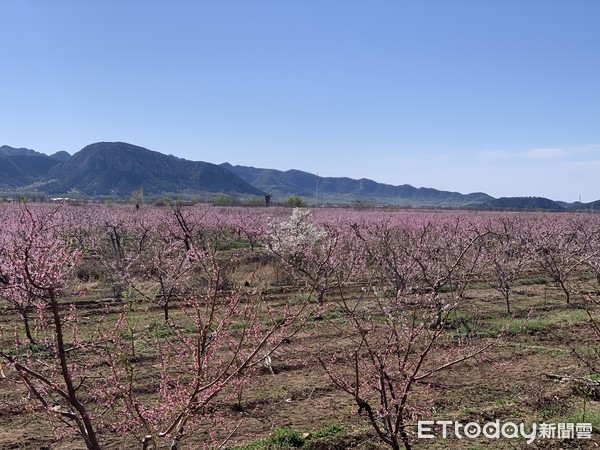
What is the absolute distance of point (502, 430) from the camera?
6.91m

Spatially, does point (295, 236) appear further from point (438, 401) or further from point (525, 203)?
point (525, 203)

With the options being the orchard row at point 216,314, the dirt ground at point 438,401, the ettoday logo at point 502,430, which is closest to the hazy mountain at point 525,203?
the orchard row at point 216,314

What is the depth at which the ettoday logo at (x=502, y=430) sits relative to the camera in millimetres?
6430

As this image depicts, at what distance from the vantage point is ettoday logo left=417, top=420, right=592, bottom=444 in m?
6.43

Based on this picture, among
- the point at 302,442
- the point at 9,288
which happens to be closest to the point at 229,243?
the point at 302,442

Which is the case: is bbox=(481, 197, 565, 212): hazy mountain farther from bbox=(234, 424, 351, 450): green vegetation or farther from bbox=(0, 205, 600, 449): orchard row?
bbox=(234, 424, 351, 450): green vegetation

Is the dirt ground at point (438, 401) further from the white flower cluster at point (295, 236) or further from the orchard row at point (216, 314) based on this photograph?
the white flower cluster at point (295, 236)

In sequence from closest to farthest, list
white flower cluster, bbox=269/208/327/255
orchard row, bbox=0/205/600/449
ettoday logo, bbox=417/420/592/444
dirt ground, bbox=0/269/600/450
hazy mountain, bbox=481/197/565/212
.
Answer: orchard row, bbox=0/205/600/449 < ettoday logo, bbox=417/420/592/444 < dirt ground, bbox=0/269/600/450 < white flower cluster, bbox=269/208/327/255 < hazy mountain, bbox=481/197/565/212

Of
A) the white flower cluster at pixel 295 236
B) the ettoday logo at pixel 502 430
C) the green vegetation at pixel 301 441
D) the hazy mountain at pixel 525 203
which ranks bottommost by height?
the green vegetation at pixel 301 441

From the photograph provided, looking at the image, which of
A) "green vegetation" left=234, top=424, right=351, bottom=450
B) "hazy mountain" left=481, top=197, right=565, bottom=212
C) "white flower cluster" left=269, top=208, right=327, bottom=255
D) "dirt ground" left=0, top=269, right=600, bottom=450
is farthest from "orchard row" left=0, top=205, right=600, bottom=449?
"hazy mountain" left=481, top=197, right=565, bottom=212

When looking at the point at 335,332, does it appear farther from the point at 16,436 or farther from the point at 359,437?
the point at 16,436

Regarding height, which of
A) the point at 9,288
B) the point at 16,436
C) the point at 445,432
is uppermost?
the point at 9,288

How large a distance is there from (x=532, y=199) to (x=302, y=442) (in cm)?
19434

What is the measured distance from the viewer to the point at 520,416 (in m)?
7.27
